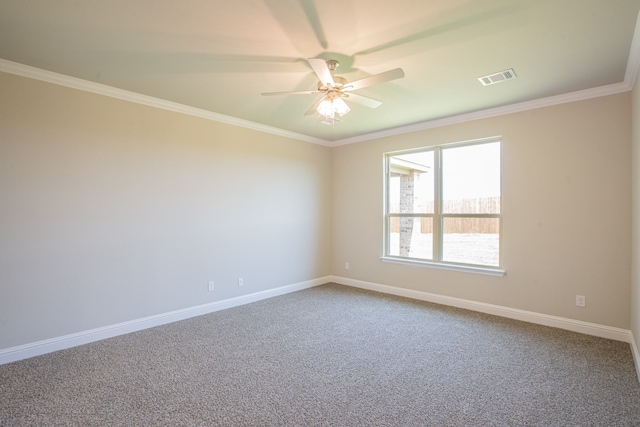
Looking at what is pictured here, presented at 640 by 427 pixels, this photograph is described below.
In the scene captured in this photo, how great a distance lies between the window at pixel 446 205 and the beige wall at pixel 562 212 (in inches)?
7.3

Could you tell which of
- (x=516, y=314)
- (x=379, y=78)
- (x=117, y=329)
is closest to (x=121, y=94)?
(x=117, y=329)

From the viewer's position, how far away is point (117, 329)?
3416 mm

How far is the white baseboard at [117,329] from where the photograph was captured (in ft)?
9.42

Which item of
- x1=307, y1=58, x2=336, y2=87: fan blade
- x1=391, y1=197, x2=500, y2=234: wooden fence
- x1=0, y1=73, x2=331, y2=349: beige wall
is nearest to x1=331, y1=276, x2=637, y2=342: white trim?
x1=391, y1=197, x2=500, y2=234: wooden fence

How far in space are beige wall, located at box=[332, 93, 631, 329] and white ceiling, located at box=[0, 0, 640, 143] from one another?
0.39 m

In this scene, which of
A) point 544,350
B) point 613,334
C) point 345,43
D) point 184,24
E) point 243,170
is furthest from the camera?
point 243,170

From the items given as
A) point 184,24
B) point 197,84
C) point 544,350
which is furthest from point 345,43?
point 544,350

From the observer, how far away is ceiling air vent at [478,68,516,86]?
9.86 ft

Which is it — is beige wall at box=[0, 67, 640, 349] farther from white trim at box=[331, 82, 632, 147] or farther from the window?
the window

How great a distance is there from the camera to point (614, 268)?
10.8 ft

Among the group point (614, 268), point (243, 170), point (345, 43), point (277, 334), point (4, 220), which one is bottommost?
point (277, 334)

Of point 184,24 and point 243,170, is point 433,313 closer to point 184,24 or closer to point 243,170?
point 243,170

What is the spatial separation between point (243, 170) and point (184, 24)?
247 cm

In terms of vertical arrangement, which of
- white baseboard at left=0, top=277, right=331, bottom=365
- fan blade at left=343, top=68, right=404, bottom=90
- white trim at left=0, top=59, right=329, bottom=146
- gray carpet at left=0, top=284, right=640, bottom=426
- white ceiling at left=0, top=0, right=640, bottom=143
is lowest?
gray carpet at left=0, top=284, right=640, bottom=426
